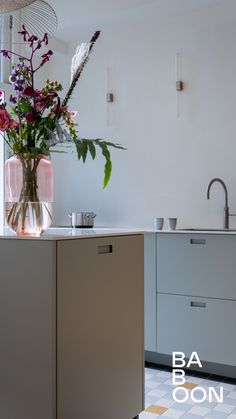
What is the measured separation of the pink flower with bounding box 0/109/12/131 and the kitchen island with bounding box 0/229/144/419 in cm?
40

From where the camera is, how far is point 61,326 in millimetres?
1478

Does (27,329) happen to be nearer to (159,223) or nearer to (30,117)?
(30,117)

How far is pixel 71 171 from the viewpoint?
4.04 meters

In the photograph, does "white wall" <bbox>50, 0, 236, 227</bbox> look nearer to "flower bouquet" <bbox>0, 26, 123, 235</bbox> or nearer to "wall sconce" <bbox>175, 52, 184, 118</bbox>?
"wall sconce" <bbox>175, 52, 184, 118</bbox>

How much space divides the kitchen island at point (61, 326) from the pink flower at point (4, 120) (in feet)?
1.33

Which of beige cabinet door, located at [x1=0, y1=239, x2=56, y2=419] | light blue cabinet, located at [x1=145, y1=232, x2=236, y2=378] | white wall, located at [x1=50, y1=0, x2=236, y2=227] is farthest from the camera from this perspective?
white wall, located at [x1=50, y1=0, x2=236, y2=227]

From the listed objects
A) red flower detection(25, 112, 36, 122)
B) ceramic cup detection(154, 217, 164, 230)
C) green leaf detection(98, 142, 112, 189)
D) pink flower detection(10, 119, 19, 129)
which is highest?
red flower detection(25, 112, 36, 122)

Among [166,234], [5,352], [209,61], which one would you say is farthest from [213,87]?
[5,352]

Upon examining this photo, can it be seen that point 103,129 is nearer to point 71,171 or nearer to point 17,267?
point 71,171

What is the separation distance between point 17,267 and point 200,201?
211cm

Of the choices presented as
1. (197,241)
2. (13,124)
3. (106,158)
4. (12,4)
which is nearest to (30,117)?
(13,124)

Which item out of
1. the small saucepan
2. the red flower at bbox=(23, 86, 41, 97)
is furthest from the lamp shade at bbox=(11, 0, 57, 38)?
the small saucepan

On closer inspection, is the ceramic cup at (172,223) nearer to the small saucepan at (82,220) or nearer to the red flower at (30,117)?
the small saucepan at (82,220)

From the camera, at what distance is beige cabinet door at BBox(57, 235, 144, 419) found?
150cm
